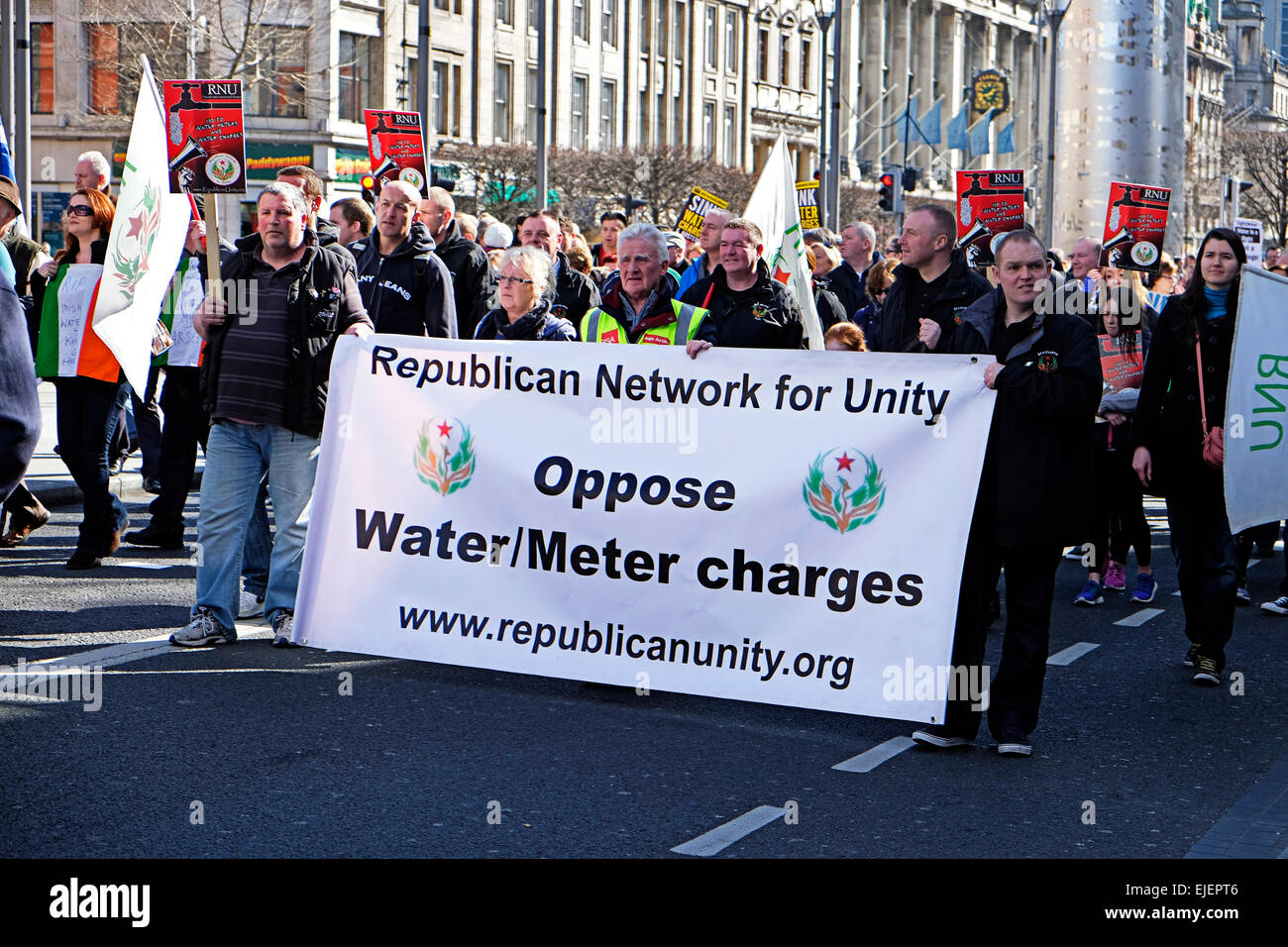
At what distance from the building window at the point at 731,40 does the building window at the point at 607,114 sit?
10692 millimetres

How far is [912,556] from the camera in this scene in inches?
258

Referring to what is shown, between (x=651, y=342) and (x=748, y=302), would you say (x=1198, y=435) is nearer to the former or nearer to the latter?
(x=748, y=302)

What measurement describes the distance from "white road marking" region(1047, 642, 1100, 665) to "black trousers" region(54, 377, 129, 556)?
5.19 m

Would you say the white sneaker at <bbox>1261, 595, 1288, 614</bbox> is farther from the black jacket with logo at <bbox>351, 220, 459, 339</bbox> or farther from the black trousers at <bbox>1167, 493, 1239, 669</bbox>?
the black jacket with logo at <bbox>351, 220, 459, 339</bbox>

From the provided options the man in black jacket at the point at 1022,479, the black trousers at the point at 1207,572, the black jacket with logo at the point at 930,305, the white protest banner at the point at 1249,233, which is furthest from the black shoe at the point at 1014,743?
the white protest banner at the point at 1249,233

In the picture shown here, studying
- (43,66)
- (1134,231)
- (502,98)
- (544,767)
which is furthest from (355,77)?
(544,767)

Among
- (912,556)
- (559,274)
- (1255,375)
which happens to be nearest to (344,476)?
(912,556)

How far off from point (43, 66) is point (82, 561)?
37.7 m

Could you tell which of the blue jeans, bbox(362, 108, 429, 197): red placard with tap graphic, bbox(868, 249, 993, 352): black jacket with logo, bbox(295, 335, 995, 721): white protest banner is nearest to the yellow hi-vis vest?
bbox(295, 335, 995, 721): white protest banner

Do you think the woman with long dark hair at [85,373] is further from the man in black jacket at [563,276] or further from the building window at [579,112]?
the building window at [579,112]

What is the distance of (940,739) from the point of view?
6469mm

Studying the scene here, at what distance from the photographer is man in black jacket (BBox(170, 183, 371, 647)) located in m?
7.89

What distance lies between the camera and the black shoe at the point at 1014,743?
6.42 meters

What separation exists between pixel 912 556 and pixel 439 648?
200cm
